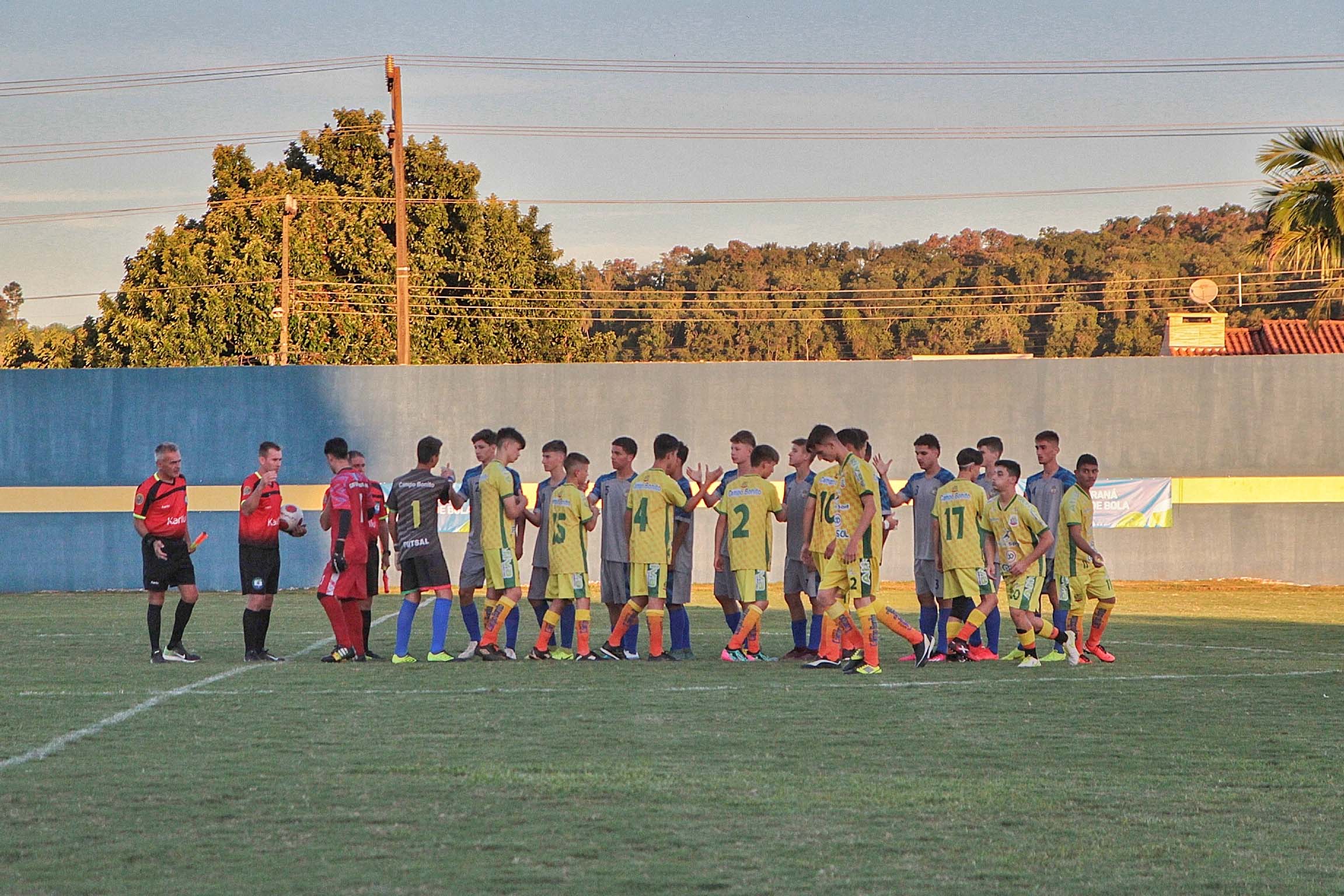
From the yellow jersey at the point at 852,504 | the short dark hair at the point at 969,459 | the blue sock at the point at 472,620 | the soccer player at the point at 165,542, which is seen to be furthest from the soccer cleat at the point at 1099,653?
the soccer player at the point at 165,542

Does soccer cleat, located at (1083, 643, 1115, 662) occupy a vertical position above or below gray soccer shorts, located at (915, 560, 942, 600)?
below

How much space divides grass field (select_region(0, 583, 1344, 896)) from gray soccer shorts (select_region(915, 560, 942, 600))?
0.98 metres

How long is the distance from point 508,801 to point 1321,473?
1952 centimetres

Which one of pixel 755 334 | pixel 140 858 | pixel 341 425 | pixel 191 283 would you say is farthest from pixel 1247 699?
pixel 755 334

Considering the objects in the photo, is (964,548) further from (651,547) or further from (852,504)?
(651,547)

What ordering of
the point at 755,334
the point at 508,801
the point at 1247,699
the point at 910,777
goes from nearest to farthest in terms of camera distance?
the point at 508,801 → the point at 910,777 → the point at 1247,699 → the point at 755,334

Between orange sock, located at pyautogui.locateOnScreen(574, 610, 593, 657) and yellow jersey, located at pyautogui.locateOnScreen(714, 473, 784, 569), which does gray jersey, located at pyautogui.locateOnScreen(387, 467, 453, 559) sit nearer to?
orange sock, located at pyautogui.locateOnScreen(574, 610, 593, 657)

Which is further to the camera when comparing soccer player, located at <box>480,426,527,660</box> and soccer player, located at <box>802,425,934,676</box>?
soccer player, located at <box>480,426,527,660</box>

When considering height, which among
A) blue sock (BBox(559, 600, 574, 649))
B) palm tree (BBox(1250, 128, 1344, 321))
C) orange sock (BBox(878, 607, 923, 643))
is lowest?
blue sock (BBox(559, 600, 574, 649))

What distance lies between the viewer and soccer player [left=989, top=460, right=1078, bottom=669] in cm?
1221

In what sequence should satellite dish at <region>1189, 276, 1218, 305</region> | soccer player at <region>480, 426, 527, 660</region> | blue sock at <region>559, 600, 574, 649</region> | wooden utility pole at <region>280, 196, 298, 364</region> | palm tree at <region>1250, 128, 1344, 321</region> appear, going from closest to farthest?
soccer player at <region>480, 426, 527, 660</region> < blue sock at <region>559, 600, 574, 649</region> < palm tree at <region>1250, 128, 1344, 321</region> < wooden utility pole at <region>280, 196, 298, 364</region> < satellite dish at <region>1189, 276, 1218, 305</region>

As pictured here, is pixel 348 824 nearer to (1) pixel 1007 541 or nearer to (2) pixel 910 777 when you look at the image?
(2) pixel 910 777

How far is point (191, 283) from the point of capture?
44.0 m

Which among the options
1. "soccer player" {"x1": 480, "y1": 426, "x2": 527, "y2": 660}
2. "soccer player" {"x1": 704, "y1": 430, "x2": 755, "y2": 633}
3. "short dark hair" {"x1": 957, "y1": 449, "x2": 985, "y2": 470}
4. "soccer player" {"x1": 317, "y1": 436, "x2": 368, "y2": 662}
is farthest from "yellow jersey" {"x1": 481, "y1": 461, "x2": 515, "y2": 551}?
"short dark hair" {"x1": 957, "y1": 449, "x2": 985, "y2": 470}
